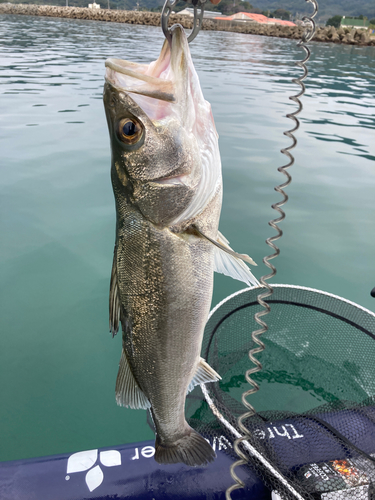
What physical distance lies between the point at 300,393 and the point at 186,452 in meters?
1.80

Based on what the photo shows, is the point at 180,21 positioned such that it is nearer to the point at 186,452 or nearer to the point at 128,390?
the point at 128,390

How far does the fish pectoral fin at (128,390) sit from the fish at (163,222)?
12 mm

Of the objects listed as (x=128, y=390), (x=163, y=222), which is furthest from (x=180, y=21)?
(x=128, y=390)

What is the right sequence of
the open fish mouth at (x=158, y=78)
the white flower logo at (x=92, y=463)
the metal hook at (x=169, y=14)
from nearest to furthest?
the metal hook at (x=169, y=14) → the open fish mouth at (x=158, y=78) → the white flower logo at (x=92, y=463)

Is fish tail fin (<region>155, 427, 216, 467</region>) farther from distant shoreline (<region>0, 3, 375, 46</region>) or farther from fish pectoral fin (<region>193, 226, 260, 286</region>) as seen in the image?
distant shoreline (<region>0, 3, 375, 46</region>)

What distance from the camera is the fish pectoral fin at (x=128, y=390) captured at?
1838 mm

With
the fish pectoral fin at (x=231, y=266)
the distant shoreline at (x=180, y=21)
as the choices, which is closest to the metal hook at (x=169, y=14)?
the fish pectoral fin at (x=231, y=266)

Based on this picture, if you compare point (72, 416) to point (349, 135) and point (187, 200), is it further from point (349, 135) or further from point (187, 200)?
point (349, 135)

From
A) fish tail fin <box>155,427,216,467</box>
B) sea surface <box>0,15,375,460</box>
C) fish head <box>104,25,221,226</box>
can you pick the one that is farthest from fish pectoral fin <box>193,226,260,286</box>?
sea surface <box>0,15,375,460</box>

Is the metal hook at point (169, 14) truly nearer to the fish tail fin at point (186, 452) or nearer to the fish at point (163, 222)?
the fish at point (163, 222)

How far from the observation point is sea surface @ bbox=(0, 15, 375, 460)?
3.25m

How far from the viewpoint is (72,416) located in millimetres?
3164

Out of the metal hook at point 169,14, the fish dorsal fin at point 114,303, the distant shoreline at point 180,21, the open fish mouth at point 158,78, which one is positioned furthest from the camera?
the distant shoreline at point 180,21

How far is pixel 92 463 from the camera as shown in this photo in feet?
6.93
